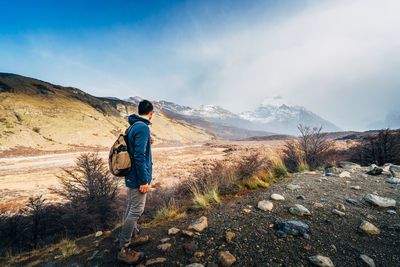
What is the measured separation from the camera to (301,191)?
17.5 ft

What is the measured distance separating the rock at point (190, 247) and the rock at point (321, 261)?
152cm

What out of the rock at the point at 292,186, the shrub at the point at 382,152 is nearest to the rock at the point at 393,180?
the rock at the point at 292,186

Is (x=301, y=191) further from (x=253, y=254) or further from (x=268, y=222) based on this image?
(x=253, y=254)

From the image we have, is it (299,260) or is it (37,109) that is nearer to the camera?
(299,260)

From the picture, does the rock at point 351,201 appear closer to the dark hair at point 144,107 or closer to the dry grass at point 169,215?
the dry grass at point 169,215

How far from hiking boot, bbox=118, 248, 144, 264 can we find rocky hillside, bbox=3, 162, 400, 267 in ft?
0.32

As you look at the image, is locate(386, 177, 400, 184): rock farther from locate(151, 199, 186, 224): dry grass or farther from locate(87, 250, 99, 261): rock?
locate(87, 250, 99, 261): rock

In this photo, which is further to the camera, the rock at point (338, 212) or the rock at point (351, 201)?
the rock at point (351, 201)

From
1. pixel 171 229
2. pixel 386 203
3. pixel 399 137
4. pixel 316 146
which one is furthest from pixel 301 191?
pixel 399 137

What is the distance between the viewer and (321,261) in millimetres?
2684

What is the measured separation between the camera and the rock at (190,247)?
317 cm

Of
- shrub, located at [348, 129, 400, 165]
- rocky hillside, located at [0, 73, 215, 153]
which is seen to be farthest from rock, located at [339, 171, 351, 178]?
rocky hillside, located at [0, 73, 215, 153]

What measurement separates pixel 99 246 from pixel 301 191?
4.49 metres

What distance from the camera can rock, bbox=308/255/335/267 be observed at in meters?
2.65
